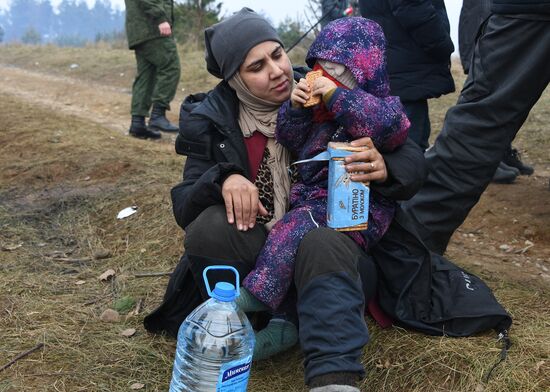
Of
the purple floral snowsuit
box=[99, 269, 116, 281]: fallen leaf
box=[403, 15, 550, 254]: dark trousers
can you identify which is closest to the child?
the purple floral snowsuit

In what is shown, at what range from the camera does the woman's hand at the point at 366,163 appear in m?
2.10

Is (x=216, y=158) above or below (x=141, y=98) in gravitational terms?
above

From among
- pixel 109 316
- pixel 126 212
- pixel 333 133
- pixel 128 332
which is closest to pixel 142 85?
pixel 126 212

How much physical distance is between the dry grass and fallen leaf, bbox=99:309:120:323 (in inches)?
2.0

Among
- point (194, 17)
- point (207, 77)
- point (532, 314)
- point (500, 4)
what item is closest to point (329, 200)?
point (532, 314)

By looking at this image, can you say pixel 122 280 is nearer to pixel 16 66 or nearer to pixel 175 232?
pixel 175 232

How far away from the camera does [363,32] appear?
2277mm

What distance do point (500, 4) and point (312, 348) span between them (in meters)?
1.93

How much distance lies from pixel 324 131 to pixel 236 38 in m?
0.51

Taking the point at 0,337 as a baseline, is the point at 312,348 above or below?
above

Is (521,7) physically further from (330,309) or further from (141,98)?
(141,98)

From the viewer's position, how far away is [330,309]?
1861 mm

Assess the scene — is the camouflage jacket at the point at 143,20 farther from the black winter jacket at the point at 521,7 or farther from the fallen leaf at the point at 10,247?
the black winter jacket at the point at 521,7

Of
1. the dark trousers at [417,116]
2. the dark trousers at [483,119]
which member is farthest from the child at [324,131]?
the dark trousers at [417,116]
